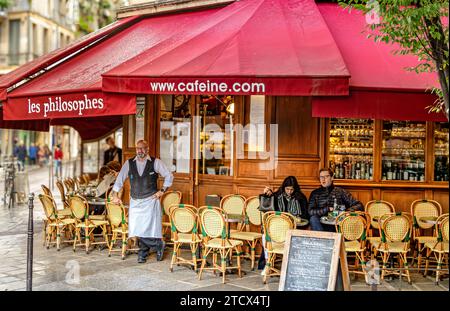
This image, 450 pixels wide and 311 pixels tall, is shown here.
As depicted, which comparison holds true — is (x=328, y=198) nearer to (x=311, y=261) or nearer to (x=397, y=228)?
(x=397, y=228)

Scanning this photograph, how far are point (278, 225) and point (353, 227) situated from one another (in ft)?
3.52

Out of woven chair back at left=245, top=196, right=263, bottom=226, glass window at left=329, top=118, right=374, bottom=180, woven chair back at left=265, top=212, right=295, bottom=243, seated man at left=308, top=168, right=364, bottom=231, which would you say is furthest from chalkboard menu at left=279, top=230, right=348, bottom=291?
glass window at left=329, top=118, right=374, bottom=180

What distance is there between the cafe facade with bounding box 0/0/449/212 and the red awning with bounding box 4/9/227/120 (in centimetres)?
3

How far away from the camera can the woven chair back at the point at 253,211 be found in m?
9.70

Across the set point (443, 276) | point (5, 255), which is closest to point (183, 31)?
point (5, 255)

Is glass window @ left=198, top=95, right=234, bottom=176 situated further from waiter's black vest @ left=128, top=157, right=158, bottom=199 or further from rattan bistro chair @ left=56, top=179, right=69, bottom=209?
rattan bistro chair @ left=56, top=179, right=69, bottom=209

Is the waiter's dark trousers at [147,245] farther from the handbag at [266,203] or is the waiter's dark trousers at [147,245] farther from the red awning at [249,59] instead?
the red awning at [249,59]

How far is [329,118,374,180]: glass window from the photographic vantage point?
33.2 ft

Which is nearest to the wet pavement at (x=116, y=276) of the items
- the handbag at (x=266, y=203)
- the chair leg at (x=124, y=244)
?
the chair leg at (x=124, y=244)

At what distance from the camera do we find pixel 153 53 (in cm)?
974
